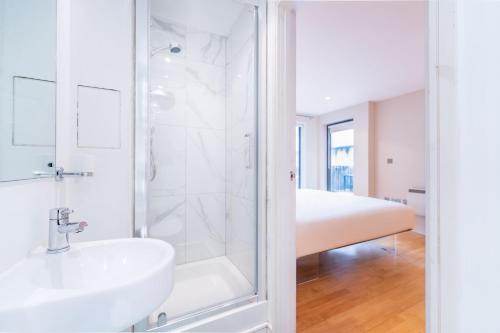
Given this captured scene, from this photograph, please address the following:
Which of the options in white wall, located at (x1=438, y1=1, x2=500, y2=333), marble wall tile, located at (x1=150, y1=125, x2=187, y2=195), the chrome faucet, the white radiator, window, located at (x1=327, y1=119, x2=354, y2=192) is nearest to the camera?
white wall, located at (x1=438, y1=1, x2=500, y2=333)

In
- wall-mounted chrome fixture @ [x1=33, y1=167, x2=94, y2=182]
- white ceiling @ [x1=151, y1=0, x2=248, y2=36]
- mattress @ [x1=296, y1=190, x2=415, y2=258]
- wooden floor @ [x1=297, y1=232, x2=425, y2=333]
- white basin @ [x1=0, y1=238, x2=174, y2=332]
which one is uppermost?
white ceiling @ [x1=151, y1=0, x2=248, y2=36]

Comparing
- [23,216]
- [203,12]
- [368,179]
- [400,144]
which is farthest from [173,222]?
[400,144]

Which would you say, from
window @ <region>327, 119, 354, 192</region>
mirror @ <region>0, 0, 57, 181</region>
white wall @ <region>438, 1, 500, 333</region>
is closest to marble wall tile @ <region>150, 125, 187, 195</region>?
mirror @ <region>0, 0, 57, 181</region>

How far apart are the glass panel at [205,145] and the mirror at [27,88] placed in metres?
0.58

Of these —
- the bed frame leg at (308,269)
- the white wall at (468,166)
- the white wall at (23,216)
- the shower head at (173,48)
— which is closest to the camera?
the white wall at (468,166)

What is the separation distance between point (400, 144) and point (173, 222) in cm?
426

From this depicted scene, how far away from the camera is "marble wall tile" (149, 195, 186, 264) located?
169 centimetres

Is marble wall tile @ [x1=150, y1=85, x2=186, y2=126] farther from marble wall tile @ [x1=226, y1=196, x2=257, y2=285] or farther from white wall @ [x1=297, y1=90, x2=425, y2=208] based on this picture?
white wall @ [x1=297, y1=90, x2=425, y2=208]

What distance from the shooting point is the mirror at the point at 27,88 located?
0.71m

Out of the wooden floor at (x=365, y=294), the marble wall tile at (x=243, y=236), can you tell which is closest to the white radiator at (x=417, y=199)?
the wooden floor at (x=365, y=294)

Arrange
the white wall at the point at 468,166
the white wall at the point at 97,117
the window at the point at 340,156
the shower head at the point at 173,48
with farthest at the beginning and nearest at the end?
the window at the point at 340,156 < the shower head at the point at 173,48 < the white wall at the point at 97,117 < the white wall at the point at 468,166

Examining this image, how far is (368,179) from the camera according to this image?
15.1 feet

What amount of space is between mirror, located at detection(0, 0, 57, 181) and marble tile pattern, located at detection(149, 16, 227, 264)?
0.75 metres

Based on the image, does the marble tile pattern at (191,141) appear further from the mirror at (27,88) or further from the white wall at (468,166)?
the white wall at (468,166)
